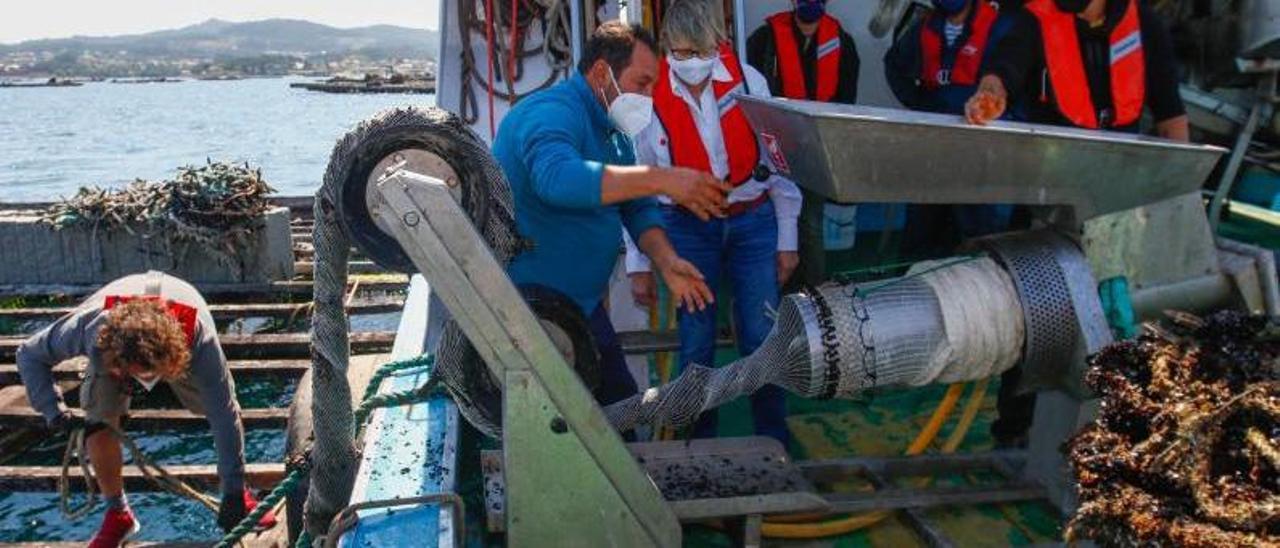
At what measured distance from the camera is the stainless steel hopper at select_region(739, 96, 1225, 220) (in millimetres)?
2338

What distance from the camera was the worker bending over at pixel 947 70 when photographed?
417 centimetres

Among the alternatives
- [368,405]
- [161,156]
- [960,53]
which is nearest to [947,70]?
[960,53]

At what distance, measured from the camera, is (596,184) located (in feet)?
8.23

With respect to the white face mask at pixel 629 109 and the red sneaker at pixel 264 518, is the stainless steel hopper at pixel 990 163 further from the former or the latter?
the red sneaker at pixel 264 518

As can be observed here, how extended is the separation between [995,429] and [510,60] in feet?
10.7

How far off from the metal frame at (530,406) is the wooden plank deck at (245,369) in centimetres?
629

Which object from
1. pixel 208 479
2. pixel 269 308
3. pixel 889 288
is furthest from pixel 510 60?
pixel 269 308

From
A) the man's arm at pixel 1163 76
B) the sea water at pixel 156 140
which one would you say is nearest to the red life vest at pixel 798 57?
the man's arm at pixel 1163 76

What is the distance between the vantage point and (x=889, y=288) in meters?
2.50

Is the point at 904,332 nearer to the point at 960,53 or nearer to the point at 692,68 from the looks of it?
the point at 692,68

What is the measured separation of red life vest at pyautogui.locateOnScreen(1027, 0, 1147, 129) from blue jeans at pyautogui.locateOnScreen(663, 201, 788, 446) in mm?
1102

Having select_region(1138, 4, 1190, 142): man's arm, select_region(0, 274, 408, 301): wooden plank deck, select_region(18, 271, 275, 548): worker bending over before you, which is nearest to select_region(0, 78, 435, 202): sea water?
select_region(0, 274, 408, 301): wooden plank deck

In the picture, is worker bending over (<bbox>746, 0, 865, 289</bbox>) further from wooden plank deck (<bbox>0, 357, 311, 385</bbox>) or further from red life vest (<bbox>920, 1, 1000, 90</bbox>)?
wooden plank deck (<bbox>0, 357, 311, 385</bbox>)

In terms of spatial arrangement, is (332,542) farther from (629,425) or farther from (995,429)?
(995,429)
